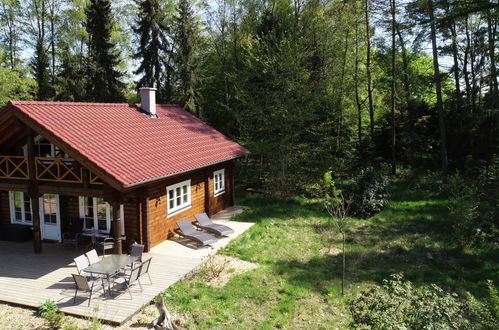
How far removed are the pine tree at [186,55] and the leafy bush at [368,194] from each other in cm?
1337

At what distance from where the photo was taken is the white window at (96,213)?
41.2 ft

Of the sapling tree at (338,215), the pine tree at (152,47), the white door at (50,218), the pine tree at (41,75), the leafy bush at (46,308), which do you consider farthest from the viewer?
the pine tree at (41,75)

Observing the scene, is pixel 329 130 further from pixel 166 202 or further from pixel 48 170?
pixel 48 170

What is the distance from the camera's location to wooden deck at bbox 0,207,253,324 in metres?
8.58

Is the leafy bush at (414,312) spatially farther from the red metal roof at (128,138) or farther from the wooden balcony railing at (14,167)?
the wooden balcony railing at (14,167)

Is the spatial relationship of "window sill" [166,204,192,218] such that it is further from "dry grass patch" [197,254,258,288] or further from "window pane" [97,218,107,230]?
"dry grass patch" [197,254,258,288]

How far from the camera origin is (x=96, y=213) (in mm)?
12672

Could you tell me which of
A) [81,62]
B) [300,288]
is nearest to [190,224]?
[300,288]

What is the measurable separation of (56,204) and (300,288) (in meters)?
8.65

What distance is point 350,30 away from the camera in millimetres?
24328

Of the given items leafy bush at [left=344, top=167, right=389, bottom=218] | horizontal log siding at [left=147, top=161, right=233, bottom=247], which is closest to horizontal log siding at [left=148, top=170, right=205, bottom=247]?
horizontal log siding at [left=147, top=161, right=233, bottom=247]

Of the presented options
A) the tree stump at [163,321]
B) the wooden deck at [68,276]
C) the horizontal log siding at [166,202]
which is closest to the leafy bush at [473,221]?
the wooden deck at [68,276]

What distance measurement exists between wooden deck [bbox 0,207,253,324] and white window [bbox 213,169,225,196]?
4.03 metres

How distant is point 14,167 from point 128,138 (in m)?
3.77
